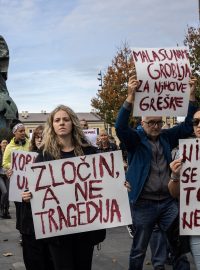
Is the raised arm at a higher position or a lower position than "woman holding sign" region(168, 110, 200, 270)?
higher

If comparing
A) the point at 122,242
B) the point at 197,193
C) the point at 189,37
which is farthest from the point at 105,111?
the point at 197,193

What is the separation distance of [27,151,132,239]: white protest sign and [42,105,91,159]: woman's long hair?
10 cm

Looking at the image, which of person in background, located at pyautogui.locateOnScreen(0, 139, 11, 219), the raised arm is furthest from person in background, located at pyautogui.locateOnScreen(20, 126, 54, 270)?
person in background, located at pyautogui.locateOnScreen(0, 139, 11, 219)

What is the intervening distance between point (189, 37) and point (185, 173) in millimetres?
28247

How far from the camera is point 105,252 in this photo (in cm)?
649

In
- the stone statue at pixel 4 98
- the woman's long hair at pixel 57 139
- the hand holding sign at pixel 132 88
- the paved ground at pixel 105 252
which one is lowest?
the paved ground at pixel 105 252

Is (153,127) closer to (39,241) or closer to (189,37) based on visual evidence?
(39,241)

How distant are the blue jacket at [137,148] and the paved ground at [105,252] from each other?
134 centimetres

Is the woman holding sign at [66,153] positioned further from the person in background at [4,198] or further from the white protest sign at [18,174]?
the person in background at [4,198]

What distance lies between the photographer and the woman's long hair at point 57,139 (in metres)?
3.95

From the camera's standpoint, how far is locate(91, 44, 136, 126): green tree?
41.1 m

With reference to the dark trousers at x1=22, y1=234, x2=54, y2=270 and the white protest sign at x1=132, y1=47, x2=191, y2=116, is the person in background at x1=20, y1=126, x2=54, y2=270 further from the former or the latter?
the white protest sign at x1=132, y1=47, x2=191, y2=116

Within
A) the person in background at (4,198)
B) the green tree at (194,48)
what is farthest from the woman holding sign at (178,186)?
the green tree at (194,48)

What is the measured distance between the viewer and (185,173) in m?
4.02
